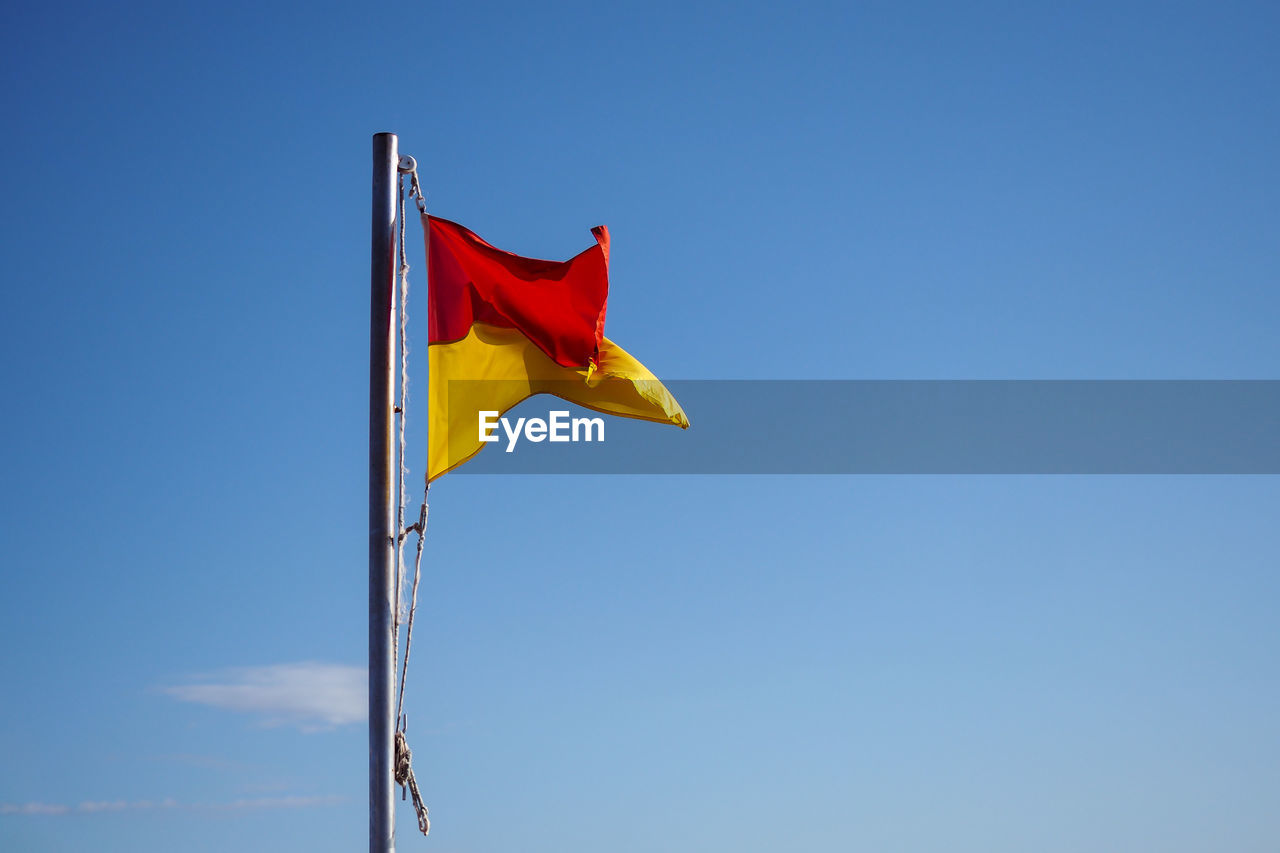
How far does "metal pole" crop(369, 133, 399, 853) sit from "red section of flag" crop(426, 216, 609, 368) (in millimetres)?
1197

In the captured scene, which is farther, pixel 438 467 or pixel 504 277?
pixel 504 277

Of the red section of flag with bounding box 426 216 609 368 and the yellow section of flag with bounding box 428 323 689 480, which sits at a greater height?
the red section of flag with bounding box 426 216 609 368

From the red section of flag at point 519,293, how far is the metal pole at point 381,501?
1197mm

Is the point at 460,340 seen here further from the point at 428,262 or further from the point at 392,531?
the point at 392,531

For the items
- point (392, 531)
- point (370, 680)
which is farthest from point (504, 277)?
point (370, 680)

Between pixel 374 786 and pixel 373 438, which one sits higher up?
pixel 373 438

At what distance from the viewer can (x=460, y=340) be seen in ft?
54.7

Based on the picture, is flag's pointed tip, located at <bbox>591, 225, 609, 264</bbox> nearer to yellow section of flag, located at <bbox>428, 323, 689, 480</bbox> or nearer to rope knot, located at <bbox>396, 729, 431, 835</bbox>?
yellow section of flag, located at <bbox>428, 323, 689, 480</bbox>

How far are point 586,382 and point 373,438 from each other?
3.20 metres

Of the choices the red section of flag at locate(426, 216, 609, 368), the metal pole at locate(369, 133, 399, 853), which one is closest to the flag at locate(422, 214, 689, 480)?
the red section of flag at locate(426, 216, 609, 368)

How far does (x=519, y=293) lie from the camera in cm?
1723

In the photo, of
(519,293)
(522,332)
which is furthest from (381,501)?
(519,293)

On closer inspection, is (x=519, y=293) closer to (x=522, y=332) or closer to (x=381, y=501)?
(x=522, y=332)

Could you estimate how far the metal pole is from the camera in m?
14.3
